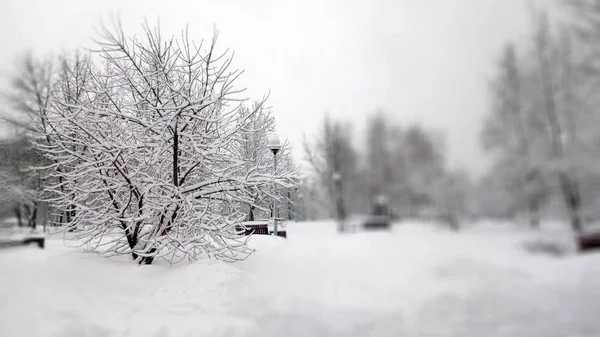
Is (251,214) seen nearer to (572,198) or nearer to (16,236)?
(16,236)

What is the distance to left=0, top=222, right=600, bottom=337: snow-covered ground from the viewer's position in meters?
1.42

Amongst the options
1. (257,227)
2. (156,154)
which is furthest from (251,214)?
(156,154)

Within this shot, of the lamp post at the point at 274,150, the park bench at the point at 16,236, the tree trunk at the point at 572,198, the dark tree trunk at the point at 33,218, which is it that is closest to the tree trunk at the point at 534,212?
the tree trunk at the point at 572,198

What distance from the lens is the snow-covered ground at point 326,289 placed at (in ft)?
4.66

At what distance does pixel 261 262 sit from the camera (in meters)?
2.58

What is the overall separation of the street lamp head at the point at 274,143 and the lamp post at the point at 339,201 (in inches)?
36.9

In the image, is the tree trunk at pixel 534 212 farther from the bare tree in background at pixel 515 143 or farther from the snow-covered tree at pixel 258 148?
the snow-covered tree at pixel 258 148

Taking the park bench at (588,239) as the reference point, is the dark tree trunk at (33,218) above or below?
above

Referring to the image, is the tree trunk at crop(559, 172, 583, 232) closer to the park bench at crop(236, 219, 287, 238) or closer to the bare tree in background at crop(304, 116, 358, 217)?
the bare tree in background at crop(304, 116, 358, 217)

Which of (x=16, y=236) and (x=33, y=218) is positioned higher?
(x=33, y=218)

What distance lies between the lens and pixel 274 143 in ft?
9.14

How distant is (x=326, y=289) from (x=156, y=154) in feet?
5.60

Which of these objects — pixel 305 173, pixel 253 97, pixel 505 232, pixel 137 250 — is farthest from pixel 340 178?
pixel 137 250

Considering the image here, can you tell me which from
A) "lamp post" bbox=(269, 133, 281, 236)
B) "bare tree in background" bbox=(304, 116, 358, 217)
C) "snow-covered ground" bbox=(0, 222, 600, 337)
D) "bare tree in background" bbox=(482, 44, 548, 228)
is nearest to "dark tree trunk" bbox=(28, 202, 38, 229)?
"snow-covered ground" bbox=(0, 222, 600, 337)
